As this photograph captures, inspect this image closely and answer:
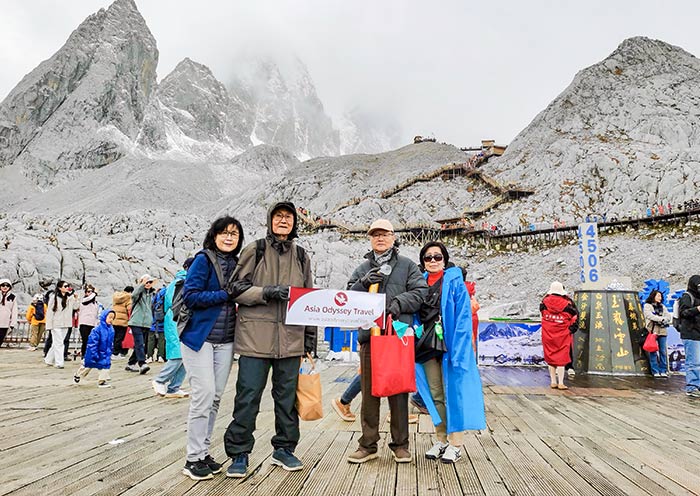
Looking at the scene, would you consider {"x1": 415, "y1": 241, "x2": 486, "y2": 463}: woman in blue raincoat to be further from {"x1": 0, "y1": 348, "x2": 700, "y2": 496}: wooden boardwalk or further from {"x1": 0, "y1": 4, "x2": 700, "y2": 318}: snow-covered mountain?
{"x1": 0, "y1": 4, "x2": 700, "y2": 318}: snow-covered mountain

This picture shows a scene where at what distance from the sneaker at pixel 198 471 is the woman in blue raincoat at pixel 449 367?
5.70ft

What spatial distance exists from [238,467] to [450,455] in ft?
5.40

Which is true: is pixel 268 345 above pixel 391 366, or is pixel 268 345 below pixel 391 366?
above

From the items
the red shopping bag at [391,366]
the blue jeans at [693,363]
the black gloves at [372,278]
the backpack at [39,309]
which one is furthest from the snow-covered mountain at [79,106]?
the red shopping bag at [391,366]

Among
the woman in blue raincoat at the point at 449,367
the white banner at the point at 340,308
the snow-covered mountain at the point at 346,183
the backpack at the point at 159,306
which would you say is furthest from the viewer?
the snow-covered mountain at the point at 346,183

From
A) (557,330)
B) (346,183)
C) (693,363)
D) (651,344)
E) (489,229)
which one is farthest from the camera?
(346,183)

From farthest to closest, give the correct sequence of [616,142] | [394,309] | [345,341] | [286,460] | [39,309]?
[616,142] → [39,309] → [345,341] → [394,309] → [286,460]

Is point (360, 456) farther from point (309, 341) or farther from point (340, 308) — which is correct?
point (340, 308)

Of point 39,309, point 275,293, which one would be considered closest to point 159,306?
point 275,293

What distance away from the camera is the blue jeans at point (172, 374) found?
6699 millimetres

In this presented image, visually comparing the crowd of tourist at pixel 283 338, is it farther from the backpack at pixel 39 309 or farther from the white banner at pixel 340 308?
the backpack at pixel 39 309

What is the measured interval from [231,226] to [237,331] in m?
0.85

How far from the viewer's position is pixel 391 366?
3521 mm

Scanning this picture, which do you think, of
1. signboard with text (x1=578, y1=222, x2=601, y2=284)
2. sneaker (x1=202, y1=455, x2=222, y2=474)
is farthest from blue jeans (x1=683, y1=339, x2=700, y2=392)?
sneaker (x1=202, y1=455, x2=222, y2=474)
